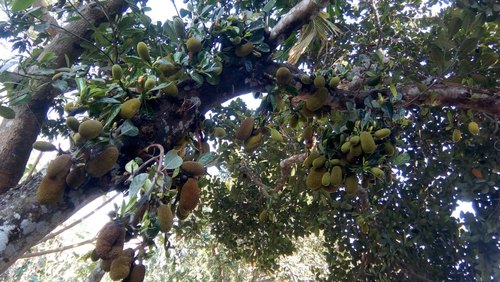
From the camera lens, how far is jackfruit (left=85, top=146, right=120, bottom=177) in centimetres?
124

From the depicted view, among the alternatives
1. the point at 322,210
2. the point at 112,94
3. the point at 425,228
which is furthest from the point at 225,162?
the point at 112,94

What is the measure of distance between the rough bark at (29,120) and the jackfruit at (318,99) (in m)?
1.01

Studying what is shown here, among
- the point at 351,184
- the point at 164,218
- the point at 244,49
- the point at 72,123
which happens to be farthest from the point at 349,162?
the point at 72,123

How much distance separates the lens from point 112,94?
58.7 inches

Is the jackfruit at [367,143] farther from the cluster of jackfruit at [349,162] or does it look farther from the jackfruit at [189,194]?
the jackfruit at [189,194]

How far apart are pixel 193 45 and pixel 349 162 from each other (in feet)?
2.67

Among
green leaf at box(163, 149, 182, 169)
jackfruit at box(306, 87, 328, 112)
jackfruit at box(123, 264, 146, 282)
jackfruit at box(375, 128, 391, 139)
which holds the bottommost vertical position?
jackfruit at box(375, 128, 391, 139)

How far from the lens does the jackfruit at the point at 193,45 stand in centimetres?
169

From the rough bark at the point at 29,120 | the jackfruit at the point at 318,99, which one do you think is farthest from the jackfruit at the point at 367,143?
the rough bark at the point at 29,120

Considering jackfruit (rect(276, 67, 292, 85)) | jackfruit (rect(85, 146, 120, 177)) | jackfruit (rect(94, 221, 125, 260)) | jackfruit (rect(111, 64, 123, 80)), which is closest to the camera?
jackfruit (rect(94, 221, 125, 260))

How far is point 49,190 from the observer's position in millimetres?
1198

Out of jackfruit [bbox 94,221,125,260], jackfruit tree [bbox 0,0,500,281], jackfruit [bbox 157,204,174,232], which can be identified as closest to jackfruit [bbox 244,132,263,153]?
jackfruit tree [bbox 0,0,500,281]

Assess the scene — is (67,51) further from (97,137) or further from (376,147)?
(376,147)

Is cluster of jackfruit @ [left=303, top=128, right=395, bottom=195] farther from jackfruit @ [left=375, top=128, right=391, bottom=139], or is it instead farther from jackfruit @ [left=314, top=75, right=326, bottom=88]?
jackfruit @ [left=314, top=75, right=326, bottom=88]
